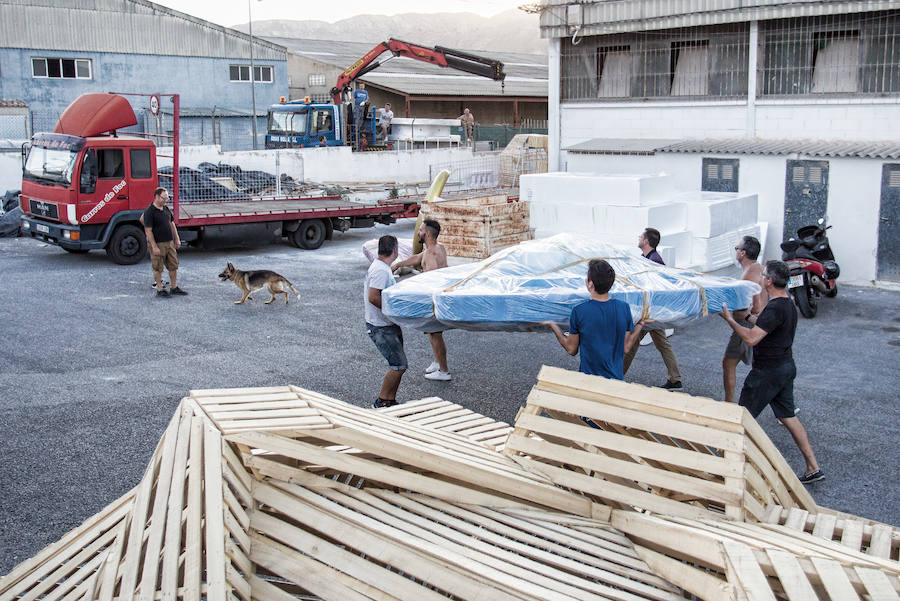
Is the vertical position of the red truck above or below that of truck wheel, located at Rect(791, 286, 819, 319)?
above

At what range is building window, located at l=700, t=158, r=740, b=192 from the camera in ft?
53.6

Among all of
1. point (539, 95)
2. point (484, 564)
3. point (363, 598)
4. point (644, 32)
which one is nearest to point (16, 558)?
point (363, 598)

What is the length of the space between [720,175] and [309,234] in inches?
338

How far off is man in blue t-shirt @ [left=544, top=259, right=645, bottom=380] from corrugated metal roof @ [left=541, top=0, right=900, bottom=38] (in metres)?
11.7

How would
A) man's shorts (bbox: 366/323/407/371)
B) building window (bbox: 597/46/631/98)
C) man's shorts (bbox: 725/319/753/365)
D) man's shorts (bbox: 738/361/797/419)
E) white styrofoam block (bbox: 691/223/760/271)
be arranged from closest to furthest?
man's shorts (bbox: 738/361/797/419)
man's shorts (bbox: 725/319/753/365)
man's shorts (bbox: 366/323/407/371)
white styrofoam block (bbox: 691/223/760/271)
building window (bbox: 597/46/631/98)

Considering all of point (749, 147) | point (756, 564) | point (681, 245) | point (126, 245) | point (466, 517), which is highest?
point (749, 147)

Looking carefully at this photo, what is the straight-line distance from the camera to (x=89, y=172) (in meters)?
15.5

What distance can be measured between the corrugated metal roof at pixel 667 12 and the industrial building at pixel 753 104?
23 mm

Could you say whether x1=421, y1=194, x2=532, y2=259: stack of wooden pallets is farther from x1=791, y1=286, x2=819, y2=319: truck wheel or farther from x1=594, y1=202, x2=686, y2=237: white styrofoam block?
x1=791, y1=286, x2=819, y2=319: truck wheel

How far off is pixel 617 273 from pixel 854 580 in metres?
4.23

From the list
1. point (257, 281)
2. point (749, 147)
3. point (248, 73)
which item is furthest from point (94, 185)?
point (248, 73)

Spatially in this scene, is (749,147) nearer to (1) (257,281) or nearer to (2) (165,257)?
(1) (257,281)

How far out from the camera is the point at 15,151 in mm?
23203

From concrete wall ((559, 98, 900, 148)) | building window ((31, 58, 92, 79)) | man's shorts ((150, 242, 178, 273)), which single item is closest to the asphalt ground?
man's shorts ((150, 242, 178, 273))
